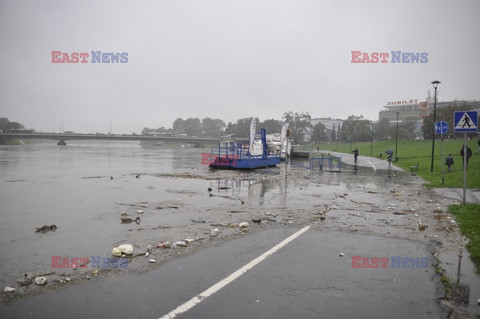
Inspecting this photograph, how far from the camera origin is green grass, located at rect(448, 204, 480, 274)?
631cm

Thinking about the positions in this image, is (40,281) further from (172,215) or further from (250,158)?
(250,158)

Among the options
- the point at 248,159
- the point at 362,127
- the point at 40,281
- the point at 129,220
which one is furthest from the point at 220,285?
the point at 362,127

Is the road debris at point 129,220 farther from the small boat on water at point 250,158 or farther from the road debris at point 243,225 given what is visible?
the small boat on water at point 250,158

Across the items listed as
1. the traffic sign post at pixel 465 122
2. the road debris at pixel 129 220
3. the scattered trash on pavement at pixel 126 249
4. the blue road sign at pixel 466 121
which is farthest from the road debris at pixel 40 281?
the blue road sign at pixel 466 121

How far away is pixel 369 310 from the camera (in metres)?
4.23

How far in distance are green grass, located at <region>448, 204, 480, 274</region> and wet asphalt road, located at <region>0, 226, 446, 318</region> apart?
820mm

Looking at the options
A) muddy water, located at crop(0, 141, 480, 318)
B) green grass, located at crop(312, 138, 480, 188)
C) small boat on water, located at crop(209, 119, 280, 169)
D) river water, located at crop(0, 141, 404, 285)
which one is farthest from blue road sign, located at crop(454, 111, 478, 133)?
small boat on water, located at crop(209, 119, 280, 169)

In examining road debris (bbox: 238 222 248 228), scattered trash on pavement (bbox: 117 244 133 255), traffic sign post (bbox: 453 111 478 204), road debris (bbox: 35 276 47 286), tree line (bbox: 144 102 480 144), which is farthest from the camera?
tree line (bbox: 144 102 480 144)

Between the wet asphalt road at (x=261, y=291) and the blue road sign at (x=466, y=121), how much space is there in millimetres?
6616

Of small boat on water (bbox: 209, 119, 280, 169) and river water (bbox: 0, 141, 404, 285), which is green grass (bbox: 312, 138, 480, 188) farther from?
small boat on water (bbox: 209, 119, 280, 169)

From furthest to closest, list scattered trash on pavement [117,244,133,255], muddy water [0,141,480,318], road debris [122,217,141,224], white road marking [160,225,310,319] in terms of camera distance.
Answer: road debris [122,217,141,224] < muddy water [0,141,480,318] < scattered trash on pavement [117,244,133,255] < white road marking [160,225,310,319]

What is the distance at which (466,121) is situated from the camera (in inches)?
432

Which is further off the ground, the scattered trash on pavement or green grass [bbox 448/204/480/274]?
green grass [bbox 448/204/480/274]

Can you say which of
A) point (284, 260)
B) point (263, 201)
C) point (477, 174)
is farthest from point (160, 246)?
point (477, 174)
